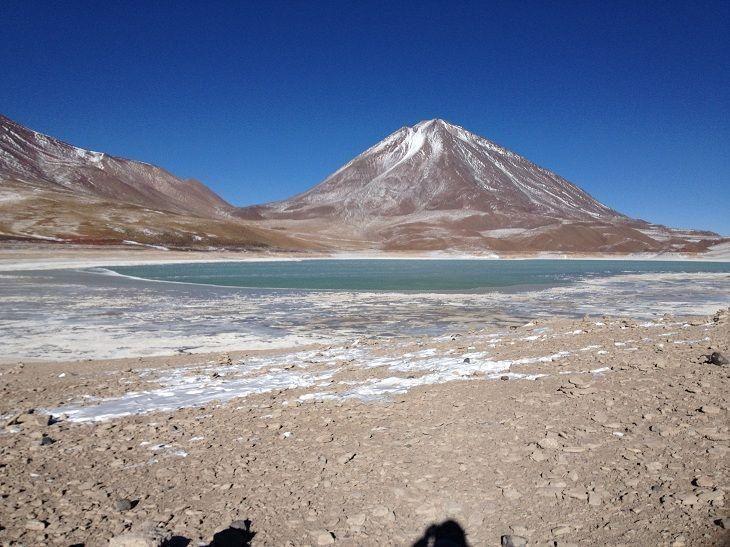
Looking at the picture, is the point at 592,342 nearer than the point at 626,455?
No

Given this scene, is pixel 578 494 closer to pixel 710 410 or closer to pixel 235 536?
pixel 710 410

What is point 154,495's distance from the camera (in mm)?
4820

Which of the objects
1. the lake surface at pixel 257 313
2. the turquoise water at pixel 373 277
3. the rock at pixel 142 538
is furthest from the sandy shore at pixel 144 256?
the rock at pixel 142 538

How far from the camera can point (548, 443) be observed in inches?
211

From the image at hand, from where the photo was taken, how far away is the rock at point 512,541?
3.91 m

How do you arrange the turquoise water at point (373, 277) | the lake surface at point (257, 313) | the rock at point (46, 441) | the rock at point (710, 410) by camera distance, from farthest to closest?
the turquoise water at point (373, 277)
the lake surface at point (257, 313)
the rock at point (46, 441)
the rock at point (710, 410)

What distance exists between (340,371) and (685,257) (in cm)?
11865

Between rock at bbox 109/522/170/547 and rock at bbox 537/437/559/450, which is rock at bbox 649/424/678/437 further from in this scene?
rock at bbox 109/522/170/547

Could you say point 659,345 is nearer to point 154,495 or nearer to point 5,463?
point 154,495

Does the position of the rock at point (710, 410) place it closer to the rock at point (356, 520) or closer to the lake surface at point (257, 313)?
the rock at point (356, 520)

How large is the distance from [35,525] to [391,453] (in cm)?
309

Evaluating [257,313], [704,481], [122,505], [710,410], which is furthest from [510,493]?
[257,313]

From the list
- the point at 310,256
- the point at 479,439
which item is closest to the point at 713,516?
the point at 479,439

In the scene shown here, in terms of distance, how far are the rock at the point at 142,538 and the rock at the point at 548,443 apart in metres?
3.46
